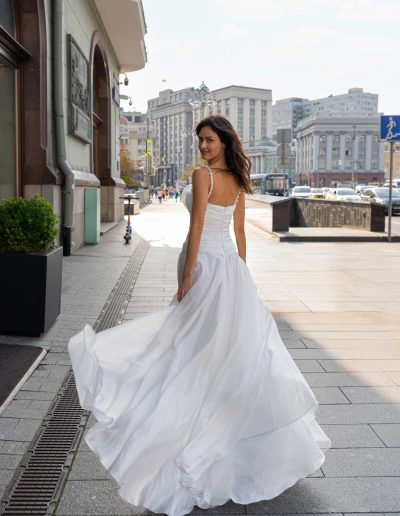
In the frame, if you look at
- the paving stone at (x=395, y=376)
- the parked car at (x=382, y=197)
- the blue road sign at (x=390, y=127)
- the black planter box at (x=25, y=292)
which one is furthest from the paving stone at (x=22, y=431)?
the parked car at (x=382, y=197)

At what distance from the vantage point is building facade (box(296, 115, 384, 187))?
437 ft

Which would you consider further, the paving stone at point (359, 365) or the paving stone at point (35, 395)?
the paving stone at point (359, 365)

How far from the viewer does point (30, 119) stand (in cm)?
1091

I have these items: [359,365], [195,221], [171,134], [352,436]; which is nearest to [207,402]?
[195,221]

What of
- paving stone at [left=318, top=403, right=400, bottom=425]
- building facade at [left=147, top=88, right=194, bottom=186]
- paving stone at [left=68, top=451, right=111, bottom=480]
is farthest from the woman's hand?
building facade at [left=147, top=88, right=194, bottom=186]

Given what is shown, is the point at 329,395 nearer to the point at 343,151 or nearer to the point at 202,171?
the point at 202,171

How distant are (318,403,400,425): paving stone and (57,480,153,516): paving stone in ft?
4.98

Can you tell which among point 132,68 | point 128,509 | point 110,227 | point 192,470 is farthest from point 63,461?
point 132,68

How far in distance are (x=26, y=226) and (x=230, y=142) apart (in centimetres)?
331

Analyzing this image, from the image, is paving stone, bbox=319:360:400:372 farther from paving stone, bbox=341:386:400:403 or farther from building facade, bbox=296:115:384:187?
building facade, bbox=296:115:384:187

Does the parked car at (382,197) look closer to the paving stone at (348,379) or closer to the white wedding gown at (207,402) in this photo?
the paving stone at (348,379)

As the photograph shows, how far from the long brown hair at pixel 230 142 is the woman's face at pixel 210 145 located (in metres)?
0.02

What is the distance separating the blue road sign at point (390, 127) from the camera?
50.3 ft

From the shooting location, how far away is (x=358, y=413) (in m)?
4.02
